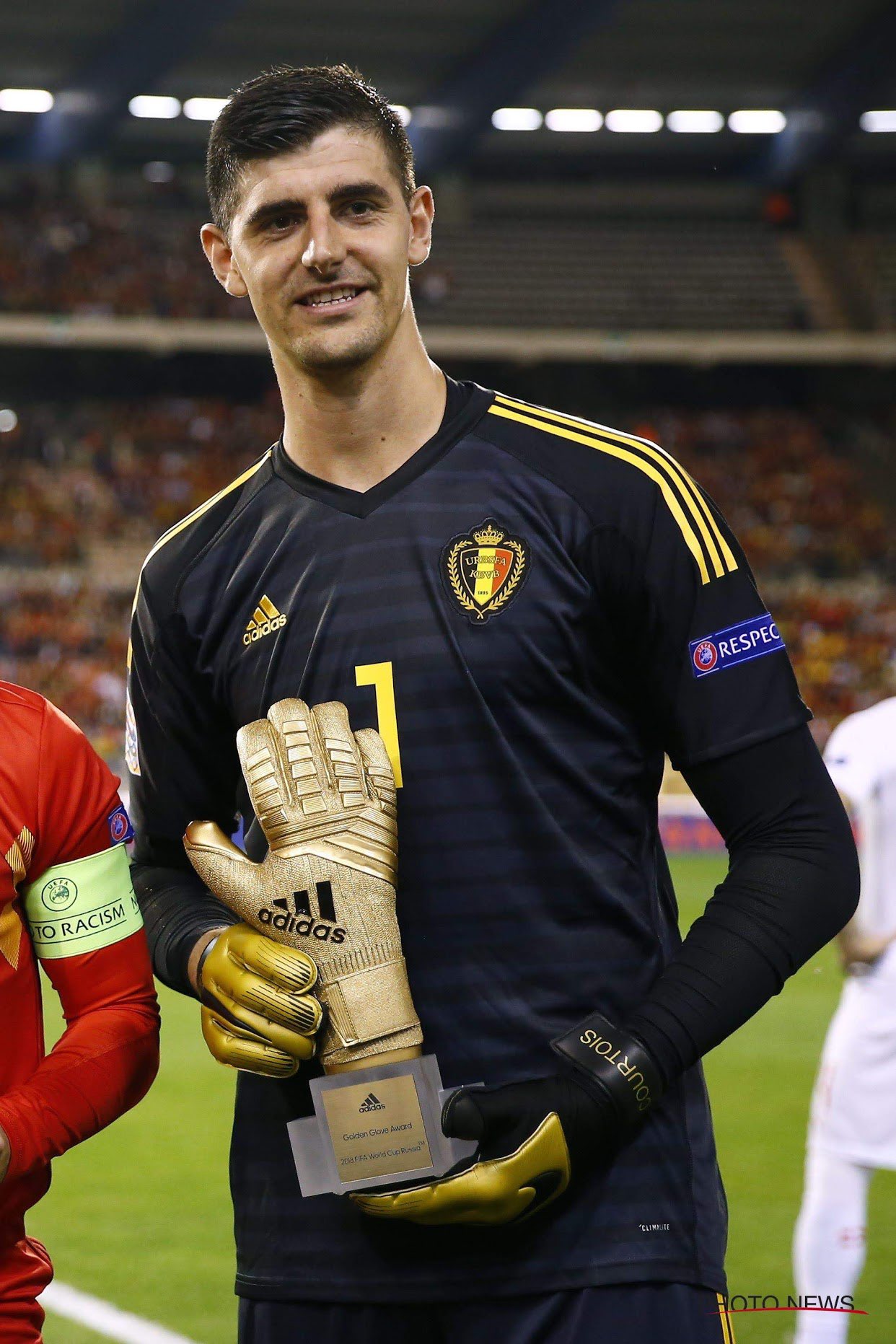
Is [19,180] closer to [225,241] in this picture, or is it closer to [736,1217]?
[736,1217]

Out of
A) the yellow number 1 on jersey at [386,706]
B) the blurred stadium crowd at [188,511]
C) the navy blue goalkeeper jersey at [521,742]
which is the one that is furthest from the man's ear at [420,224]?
the blurred stadium crowd at [188,511]

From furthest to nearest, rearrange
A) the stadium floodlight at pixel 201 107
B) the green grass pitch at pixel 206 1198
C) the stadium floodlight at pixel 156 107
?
the stadium floodlight at pixel 201 107, the stadium floodlight at pixel 156 107, the green grass pitch at pixel 206 1198

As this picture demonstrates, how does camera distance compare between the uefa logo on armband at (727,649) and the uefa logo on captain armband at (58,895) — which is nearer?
the uefa logo on armband at (727,649)

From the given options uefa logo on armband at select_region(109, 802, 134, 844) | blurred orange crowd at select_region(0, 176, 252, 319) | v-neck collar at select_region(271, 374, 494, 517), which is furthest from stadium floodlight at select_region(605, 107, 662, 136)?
uefa logo on armband at select_region(109, 802, 134, 844)

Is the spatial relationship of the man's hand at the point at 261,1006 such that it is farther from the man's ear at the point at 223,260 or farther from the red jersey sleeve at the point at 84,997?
the man's ear at the point at 223,260

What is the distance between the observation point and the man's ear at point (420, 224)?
209cm

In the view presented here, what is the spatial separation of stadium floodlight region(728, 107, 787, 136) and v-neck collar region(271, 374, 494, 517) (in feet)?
78.8

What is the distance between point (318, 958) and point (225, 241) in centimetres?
93

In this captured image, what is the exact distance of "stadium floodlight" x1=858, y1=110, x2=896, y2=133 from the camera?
78.6ft

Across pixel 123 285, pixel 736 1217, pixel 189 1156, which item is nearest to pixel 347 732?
pixel 736 1217

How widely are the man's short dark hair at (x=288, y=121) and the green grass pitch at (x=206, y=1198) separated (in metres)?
3.50

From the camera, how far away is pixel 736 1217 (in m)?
5.63

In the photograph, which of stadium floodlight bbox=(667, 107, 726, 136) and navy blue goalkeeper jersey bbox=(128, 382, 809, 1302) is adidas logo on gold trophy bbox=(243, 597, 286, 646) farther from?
stadium floodlight bbox=(667, 107, 726, 136)

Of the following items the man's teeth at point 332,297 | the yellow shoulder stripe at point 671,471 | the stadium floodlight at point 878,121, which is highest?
the stadium floodlight at point 878,121
